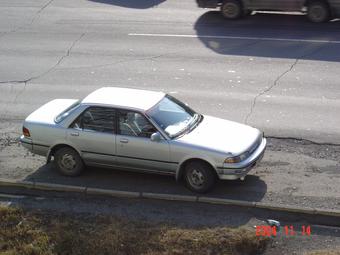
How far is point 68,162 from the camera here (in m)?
10.2

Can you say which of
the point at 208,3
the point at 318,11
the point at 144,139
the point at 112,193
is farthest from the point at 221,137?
the point at 208,3

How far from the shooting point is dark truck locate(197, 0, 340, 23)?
1870cm

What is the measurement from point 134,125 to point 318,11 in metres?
10.8

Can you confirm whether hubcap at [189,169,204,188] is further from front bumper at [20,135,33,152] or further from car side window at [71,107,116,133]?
front bumper at [20,135,33,152]

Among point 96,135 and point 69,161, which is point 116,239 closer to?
point 96,135

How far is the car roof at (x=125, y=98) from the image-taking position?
32.4 feet

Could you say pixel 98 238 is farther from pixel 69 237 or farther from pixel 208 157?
pixel 208 157

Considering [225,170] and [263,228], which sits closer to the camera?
[263,228]

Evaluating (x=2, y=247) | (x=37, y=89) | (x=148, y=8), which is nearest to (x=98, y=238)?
(x=2, y=247)

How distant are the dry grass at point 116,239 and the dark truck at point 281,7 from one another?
39.2ft

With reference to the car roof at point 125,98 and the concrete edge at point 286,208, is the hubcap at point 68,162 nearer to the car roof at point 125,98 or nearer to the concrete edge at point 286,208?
the car roof at point 125,98

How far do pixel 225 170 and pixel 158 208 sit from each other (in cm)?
110

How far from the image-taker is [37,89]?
1479 cm

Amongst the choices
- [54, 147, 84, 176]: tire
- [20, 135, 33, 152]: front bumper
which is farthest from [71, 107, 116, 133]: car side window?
[20, 135, 33, 152]: front bumper
